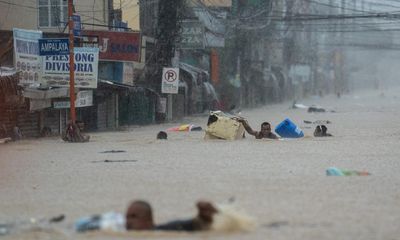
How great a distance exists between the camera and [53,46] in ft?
79.9

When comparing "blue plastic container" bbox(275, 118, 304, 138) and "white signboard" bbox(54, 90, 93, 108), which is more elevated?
"white signboard" bbox(54, 90, 93, 108)

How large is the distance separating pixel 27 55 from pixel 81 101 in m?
4.04

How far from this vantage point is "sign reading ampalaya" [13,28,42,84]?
23.8 metres

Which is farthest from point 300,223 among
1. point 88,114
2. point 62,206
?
point 88,114

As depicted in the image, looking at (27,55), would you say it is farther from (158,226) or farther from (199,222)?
(199,222)

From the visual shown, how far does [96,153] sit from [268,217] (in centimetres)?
1064

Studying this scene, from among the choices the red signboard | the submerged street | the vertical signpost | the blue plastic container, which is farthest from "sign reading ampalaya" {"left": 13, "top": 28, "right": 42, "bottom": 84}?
the vertical signpost

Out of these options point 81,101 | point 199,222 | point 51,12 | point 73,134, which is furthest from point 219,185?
point 51,12

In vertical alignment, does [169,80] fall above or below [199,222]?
above

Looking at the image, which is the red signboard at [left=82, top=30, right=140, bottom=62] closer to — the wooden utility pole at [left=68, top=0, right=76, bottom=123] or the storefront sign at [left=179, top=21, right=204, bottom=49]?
the wooden utility pole at [left=68, top=0, right=76, bottom=123]

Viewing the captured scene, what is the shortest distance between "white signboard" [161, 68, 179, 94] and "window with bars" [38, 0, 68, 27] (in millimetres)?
5765

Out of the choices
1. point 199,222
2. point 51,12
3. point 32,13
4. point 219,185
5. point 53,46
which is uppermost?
point 51,12

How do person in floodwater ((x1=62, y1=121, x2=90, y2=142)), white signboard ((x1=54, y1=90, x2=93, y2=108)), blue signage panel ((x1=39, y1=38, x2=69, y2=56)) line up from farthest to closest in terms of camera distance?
1. white signboard ((x1=54, y1=90, x2=93, y2=108))
2. blue signage panel ((x1=39, y1=38, x2=69, y2=56))
3. person in floodwater ((x1=62, y1=121, x2=90, y2=142))

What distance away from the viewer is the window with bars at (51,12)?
109ft
